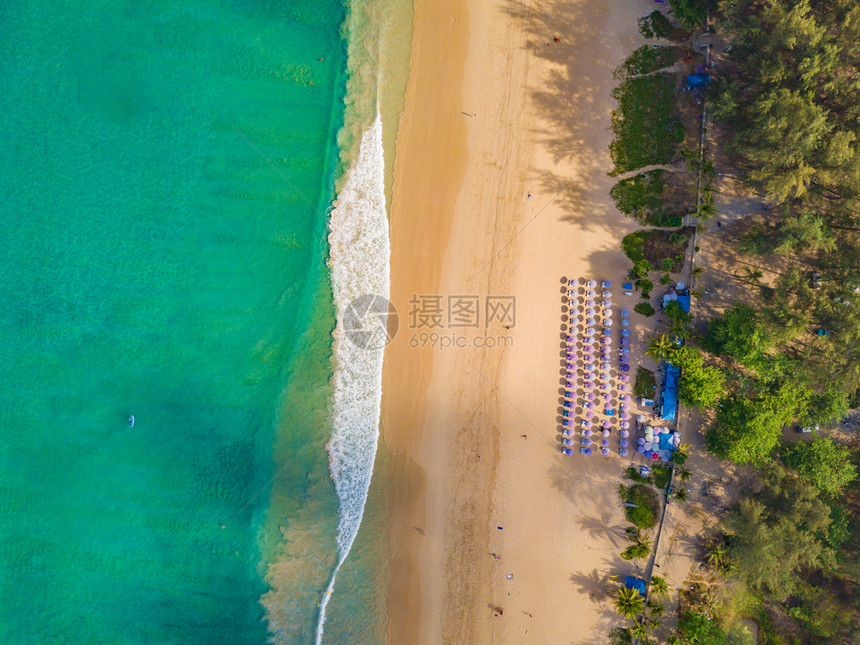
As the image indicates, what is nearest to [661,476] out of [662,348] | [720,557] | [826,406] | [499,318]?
[720,557]

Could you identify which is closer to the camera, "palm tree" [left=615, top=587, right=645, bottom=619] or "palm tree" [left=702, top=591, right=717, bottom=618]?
"palm tree" [left=615, top=587, right=645, bottom=619]

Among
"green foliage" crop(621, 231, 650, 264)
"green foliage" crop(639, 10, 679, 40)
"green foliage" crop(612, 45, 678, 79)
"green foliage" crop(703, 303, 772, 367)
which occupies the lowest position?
"green foliage" crop(703, 303, 772, 367)

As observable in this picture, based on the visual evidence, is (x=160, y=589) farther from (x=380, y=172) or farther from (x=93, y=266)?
(x=380, y=172)

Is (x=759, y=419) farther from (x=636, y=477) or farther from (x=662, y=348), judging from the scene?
(x=636, y=477)

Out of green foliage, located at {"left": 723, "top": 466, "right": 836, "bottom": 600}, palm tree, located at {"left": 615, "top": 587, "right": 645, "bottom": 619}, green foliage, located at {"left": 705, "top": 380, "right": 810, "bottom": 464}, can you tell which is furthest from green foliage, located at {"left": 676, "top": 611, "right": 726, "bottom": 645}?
green foliage, located at {"left": 705, "top": 380, "right": 810, "bottom": 464}

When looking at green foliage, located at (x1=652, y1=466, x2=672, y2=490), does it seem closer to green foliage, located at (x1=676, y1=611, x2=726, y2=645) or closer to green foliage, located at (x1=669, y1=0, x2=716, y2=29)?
green foliage, located at (x1=676, y1=611, x2=726, y2=645)

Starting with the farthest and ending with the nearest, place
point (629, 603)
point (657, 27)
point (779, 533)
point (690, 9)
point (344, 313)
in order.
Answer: point (657, 27) < point (690, 9) < point (344, 313) < point (629, 603) < point (779, 533)

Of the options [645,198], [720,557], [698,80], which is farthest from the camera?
[645,198]
